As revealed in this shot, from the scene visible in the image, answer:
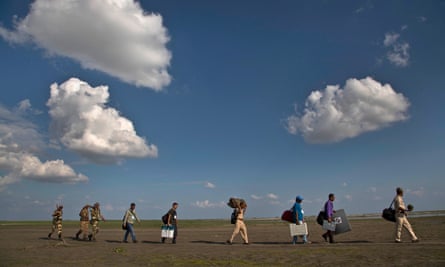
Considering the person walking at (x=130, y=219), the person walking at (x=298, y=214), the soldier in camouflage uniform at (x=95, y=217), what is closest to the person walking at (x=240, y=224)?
the person walking at (x=298, y=214)

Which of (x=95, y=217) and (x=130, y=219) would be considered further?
(x=95, y=217)

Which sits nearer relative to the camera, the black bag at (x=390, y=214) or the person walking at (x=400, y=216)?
the person walking at (x=400, y=216)

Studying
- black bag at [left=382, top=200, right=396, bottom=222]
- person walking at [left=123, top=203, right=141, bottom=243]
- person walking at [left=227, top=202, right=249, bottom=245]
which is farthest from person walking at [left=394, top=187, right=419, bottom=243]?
person walking at [left=123, top=203, right=141, bottom=243]

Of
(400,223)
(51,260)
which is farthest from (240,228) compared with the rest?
(51,260)

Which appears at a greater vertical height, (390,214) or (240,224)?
(390,214)

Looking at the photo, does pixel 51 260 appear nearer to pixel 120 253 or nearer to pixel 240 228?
pixel 120 253

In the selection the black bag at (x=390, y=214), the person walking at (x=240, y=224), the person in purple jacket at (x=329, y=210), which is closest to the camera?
the black bag at (x=390, y=214)

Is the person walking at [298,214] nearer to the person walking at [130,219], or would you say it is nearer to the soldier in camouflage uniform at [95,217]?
the person walking at [130,219]

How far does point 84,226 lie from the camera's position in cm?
2408

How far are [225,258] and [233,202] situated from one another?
6155mm

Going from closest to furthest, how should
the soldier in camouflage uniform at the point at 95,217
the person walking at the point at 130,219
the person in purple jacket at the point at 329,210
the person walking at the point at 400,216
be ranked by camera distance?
the person walking at the point at 400,216 < the person in purple jacket at the point at 329,210 < the person walking at the point at 130,219 < the soldier in camouflage uniform at the point at 95,217

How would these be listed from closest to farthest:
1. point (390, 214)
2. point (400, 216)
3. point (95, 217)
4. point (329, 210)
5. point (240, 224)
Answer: point (400, 216) < point (390, 214) < point (329, 210) < point (240, 224) < point (95, 217)

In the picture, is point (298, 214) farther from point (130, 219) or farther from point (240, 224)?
Result: point (130, 219)

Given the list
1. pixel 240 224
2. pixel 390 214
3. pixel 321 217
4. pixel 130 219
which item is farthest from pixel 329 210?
pixel 130 219
